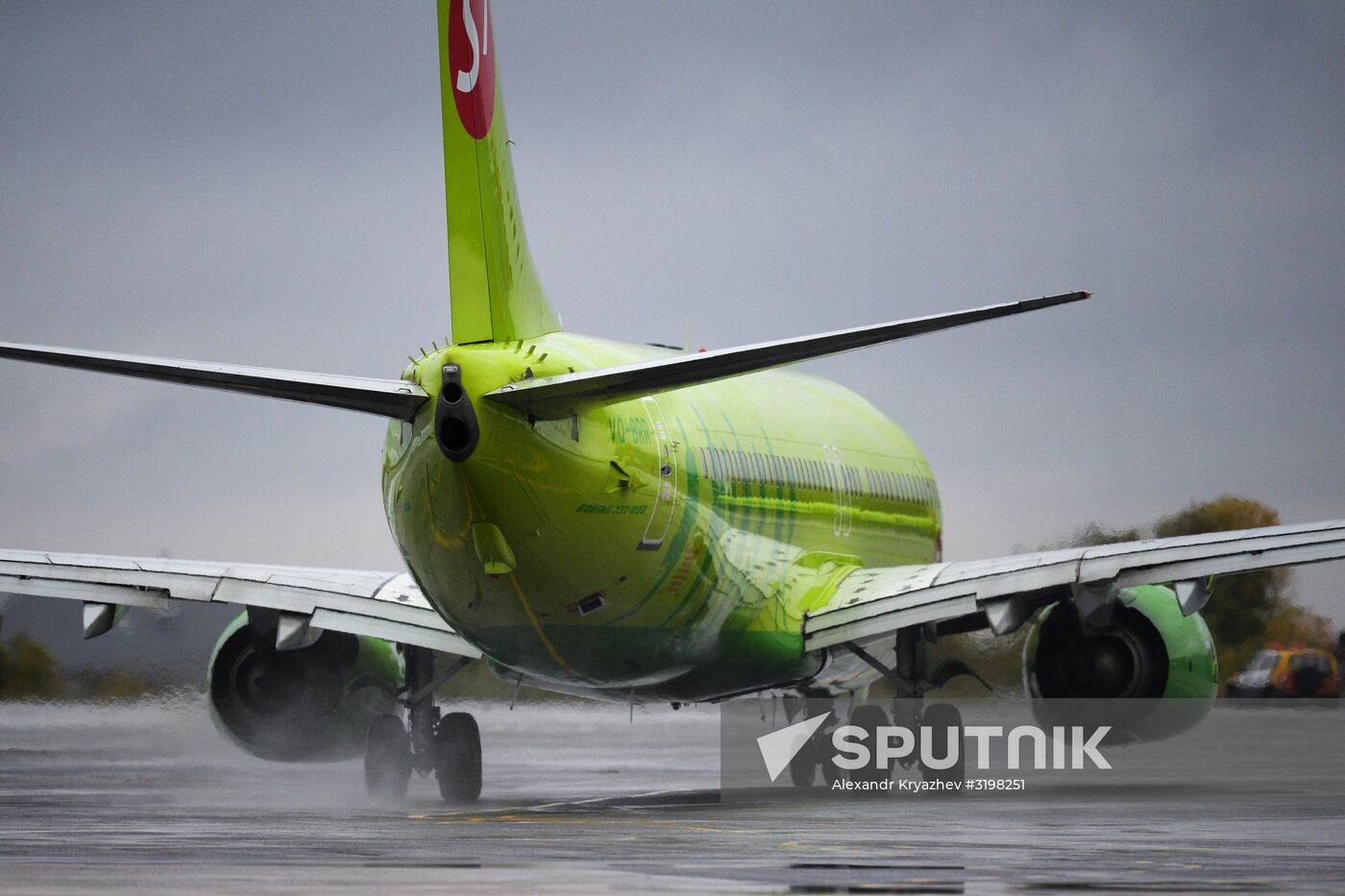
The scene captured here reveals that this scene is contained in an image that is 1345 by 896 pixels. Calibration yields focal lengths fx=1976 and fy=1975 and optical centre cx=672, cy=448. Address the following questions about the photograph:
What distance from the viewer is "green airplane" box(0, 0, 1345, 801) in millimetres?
16172

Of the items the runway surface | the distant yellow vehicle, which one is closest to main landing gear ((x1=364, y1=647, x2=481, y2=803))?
the runway surface

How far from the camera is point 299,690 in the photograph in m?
22.2

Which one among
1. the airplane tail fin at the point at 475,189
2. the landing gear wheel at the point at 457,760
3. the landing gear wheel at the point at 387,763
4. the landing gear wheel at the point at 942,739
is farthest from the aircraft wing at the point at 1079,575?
the airplane tail fin at the point at 475,189

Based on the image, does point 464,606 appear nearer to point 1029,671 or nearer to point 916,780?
point 1029,671

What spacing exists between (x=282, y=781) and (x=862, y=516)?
26.4ft

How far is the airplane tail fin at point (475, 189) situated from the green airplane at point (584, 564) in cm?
3

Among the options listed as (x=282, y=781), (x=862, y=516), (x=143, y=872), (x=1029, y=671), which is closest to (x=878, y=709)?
(x=1029, y=671)

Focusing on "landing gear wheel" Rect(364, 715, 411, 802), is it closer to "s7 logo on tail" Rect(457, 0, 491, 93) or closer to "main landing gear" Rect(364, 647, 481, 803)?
"main landing gear" Rect(364, 647, 481, 803)

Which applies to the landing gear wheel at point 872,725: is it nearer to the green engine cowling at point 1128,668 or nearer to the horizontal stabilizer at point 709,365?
the green engine cowling at point 1128,668

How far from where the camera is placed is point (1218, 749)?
29125mm

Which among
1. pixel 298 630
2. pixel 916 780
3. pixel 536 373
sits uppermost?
pixel 536 373

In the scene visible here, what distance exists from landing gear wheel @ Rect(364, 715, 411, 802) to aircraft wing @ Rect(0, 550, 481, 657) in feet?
3.86
